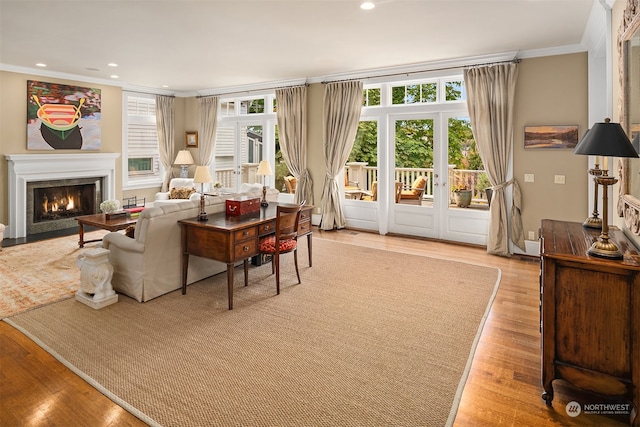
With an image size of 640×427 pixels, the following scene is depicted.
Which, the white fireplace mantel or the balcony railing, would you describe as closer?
the balcony railing

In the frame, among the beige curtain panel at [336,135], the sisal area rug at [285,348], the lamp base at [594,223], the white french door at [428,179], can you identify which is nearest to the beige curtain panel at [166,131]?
the beige curtain panel at [336,135]

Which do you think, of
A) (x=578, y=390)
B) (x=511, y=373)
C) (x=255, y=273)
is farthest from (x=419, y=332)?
(x=255, y=273)

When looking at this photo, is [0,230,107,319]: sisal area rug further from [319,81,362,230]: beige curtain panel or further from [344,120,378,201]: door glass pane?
[344,120,378,201]: door glass pane

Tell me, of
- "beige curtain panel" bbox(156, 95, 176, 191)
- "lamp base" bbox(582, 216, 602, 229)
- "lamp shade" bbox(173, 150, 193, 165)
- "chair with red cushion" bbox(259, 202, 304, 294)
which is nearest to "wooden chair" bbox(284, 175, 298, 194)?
"lamp shade" bbox(173, 150, 193, 165)

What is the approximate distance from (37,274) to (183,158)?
15.2 feet

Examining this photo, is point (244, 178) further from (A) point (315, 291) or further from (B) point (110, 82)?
(A) point (315, 291)

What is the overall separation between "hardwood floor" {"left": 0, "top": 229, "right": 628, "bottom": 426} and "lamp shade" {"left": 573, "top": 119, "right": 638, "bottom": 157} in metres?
1.44

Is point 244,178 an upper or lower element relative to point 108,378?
upper

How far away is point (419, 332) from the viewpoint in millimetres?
3090

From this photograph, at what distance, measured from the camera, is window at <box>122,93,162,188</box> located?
26.9 ft

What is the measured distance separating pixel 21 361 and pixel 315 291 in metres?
2.43

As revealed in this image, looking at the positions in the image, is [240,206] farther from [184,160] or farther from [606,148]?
[184,160]

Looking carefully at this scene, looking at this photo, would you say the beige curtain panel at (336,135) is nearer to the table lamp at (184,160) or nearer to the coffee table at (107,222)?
the coffee table at (107,222)

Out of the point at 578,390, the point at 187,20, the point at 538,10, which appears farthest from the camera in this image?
the point at 187,20
